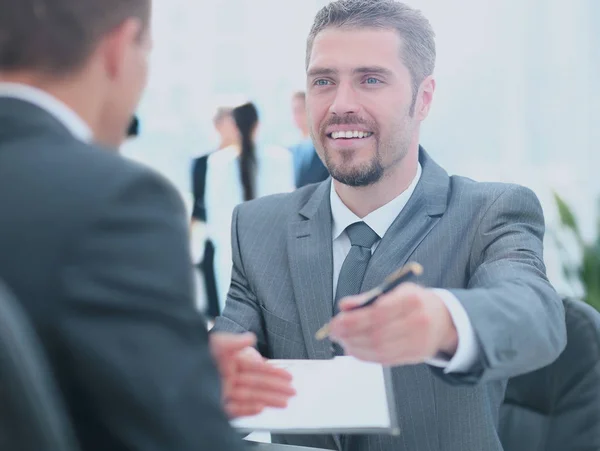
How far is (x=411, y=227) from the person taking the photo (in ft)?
5.28

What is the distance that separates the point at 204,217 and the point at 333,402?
3.77 metres

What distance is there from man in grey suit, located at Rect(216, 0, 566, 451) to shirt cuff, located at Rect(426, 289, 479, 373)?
18 centimetres

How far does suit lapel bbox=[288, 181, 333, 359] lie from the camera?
1588mm

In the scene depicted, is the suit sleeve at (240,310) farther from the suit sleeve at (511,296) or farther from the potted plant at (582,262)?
the potted plant at (582,262)

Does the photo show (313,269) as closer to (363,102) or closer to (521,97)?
(363,102)

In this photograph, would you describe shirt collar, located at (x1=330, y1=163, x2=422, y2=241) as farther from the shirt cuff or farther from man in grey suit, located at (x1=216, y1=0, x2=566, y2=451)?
the shirt cuff

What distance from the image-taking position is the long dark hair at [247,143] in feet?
14.7

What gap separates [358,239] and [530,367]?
553 mm

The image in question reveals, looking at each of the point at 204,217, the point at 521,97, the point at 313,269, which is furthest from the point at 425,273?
the point at 521,97

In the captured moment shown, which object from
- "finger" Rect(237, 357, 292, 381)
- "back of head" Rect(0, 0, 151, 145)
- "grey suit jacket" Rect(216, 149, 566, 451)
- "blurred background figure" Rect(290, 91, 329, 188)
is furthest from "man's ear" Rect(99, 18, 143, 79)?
"blurred background figure" Rect(290, 91, 329, 188)

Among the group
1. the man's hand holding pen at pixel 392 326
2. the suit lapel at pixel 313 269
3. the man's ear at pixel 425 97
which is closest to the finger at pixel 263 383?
the man's hand holding pen at pixel 392 326

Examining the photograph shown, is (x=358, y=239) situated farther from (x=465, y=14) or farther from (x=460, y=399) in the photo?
(x=465, y=14)

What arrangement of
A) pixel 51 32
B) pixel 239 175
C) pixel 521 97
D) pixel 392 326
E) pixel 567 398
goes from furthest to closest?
pixel 521 97
pixel 239 175
pixel 567 398
pixel 392 326
pixel 51 32

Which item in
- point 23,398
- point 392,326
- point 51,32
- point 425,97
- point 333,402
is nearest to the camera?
point 23,398
